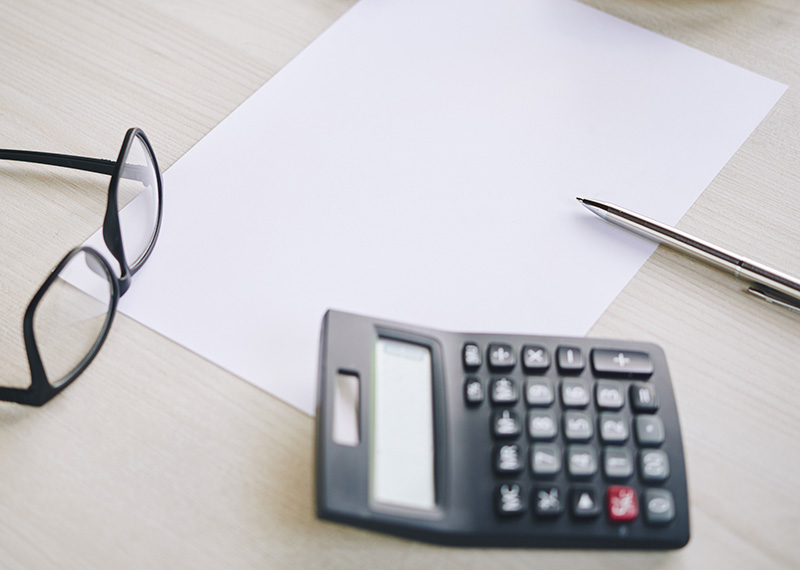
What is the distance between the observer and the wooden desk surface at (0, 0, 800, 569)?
0.34 m

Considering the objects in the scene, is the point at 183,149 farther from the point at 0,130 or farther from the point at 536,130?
the point at 536,130

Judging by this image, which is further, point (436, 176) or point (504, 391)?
point (436, 176)

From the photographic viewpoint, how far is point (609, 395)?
36 centimetres

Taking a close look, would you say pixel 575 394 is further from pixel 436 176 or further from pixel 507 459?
pixel 436 176

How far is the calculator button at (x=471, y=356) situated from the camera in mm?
361

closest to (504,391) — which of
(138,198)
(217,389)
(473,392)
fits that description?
(473,392)

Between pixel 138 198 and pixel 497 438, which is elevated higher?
pixel 138 198

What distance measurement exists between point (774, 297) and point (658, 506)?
151mm

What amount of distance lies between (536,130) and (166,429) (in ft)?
0.96

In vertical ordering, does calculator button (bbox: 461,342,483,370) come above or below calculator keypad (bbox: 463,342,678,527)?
above

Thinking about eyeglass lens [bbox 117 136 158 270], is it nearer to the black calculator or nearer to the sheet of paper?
the sheet of paper

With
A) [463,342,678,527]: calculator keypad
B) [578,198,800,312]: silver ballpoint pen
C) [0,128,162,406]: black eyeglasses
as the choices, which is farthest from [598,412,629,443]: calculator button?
[0,128,162,406]: black eyeglasses

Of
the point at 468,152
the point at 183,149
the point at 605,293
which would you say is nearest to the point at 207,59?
the point at 183,149

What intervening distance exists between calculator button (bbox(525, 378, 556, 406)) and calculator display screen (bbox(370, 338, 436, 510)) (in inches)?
1.9
